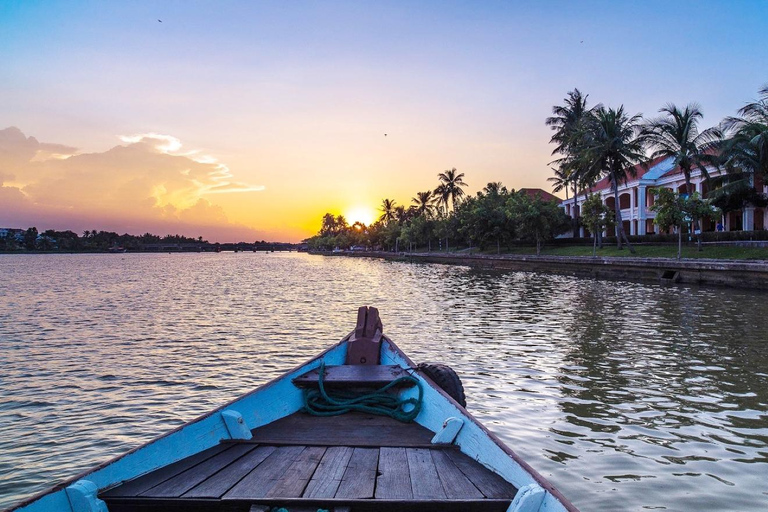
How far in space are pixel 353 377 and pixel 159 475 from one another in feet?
6.66

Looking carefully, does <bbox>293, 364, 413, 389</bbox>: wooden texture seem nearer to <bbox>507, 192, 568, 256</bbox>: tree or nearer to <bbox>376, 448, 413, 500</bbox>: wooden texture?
<bbox>376, 448, 413, 500</bbox>: wooden texture

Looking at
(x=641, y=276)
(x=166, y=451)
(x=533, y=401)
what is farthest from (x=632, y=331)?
(x=641, y=276)

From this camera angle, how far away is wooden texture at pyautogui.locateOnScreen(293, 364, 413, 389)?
452 centimetres

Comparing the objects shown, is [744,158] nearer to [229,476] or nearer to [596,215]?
[596,215]

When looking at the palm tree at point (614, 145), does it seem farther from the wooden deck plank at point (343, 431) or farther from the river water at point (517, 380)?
the wooden deck plank at point (343, 431)

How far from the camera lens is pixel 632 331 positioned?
12602mm

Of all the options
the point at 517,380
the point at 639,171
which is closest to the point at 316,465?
the point at 517,380

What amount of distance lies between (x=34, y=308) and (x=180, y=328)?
1029 centimetres

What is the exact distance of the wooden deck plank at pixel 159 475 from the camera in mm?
2703

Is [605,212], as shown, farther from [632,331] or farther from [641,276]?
[632,331]

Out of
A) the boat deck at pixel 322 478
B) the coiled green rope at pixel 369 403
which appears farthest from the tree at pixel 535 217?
the boat deck at pixel 322 478

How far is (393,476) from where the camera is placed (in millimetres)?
2988

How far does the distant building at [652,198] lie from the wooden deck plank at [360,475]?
42905 mm

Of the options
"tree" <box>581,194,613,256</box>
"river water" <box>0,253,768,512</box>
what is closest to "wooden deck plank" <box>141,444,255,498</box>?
"river water" <box>0,253,768,512</box>
